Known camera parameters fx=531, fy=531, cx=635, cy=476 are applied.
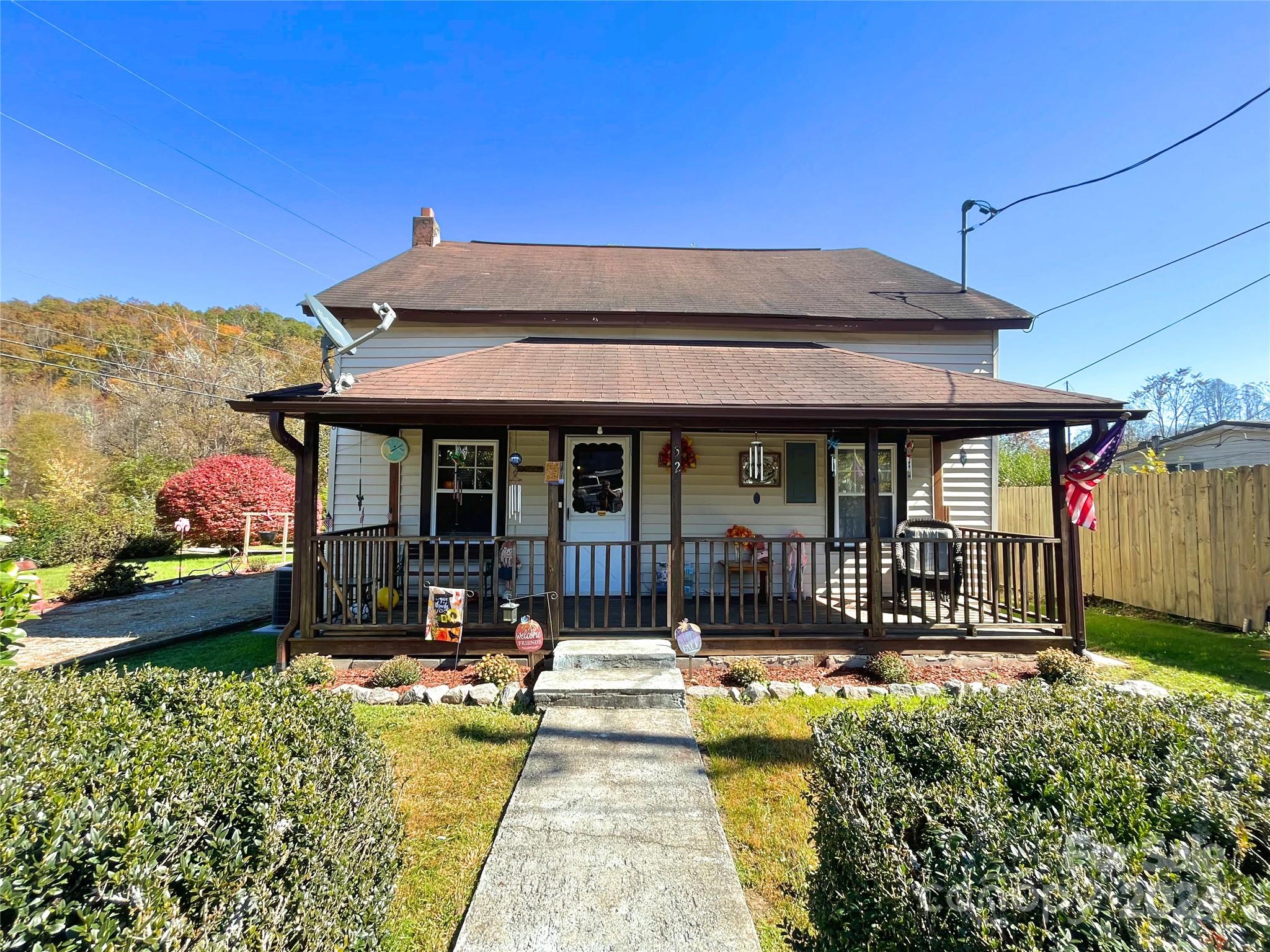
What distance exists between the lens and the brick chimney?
37.8 feet

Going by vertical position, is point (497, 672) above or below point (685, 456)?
below

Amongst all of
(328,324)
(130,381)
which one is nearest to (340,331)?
(328,324)

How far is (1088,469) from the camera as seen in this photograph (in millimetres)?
5891

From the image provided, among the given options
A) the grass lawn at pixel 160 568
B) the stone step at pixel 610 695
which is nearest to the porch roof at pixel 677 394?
the stone step at pixel 610 695

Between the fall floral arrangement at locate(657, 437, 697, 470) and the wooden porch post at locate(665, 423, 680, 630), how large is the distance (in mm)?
1909

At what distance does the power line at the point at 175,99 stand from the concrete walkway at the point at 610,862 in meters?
13.6

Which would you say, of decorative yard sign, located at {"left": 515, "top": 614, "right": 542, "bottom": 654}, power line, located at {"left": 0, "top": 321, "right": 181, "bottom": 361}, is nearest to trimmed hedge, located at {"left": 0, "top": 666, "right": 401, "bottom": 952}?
decorative yard sign, located at {"left": 515, "top": 614, "right": 542, "bottom": 654}

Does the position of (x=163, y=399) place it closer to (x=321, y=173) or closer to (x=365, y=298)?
(x=321, y=173)

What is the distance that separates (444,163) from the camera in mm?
12773

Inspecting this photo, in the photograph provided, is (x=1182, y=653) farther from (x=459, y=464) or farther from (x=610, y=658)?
(x=459, y=464)

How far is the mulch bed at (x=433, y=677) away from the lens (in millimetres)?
5363

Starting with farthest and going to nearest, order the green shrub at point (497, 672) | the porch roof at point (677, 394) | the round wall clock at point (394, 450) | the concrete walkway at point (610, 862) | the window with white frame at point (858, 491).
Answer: the window with white frame at point (858, 491) < the round wall clock at point (394, 450) < the porch roof at point (677, 394) < the green shrub at point (497, 672) < the concrete walkway at point (610, 862)

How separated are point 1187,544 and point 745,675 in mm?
7330

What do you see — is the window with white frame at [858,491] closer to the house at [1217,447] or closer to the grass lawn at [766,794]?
the grass lawn at [766,794]
